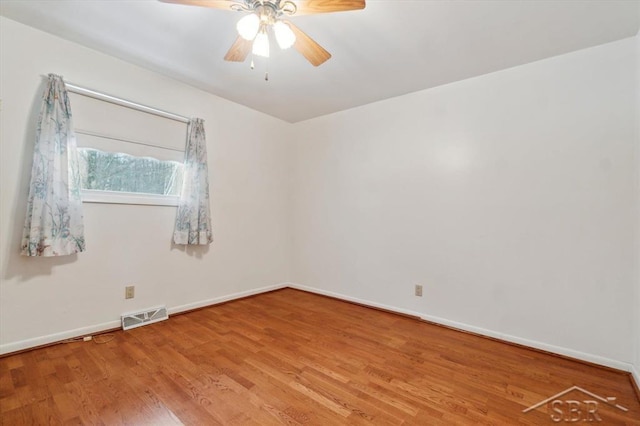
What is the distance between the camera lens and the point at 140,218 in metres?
2.77

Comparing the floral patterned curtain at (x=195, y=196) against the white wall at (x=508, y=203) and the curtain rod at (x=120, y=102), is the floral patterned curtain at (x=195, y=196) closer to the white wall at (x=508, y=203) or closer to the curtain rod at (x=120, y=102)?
the curtain rod at (x=120, y=102)

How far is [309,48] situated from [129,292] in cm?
268

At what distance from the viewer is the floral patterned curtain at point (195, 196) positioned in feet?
9.82

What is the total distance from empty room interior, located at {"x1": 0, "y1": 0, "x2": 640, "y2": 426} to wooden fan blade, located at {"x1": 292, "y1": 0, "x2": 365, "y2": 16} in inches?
0.5

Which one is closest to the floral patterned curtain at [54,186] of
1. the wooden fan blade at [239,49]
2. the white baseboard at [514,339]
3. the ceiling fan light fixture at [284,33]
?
the wooden fan blade at [239,49]

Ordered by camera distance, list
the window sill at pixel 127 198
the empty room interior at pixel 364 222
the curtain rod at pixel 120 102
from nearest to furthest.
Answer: the empty room interior at pixel 364 222 < the curtain rod at pixel 120 102 < the window sill at pixel 127 198

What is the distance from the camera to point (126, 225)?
8.77ft

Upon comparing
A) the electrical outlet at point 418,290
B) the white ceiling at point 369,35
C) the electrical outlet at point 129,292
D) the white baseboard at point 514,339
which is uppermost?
the white ceiling at point 369,35

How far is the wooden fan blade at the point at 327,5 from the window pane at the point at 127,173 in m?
2.17

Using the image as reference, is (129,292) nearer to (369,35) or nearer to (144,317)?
(144,317)

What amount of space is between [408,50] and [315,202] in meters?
2.21

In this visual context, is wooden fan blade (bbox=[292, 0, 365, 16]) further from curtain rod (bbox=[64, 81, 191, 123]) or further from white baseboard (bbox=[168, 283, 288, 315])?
white baseboard (bbox=[168, 283, 288, 315])

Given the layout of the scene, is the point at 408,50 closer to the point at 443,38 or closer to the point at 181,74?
the point at 443,38

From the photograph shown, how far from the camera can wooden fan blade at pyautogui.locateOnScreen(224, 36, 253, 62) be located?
1852 millimetres
